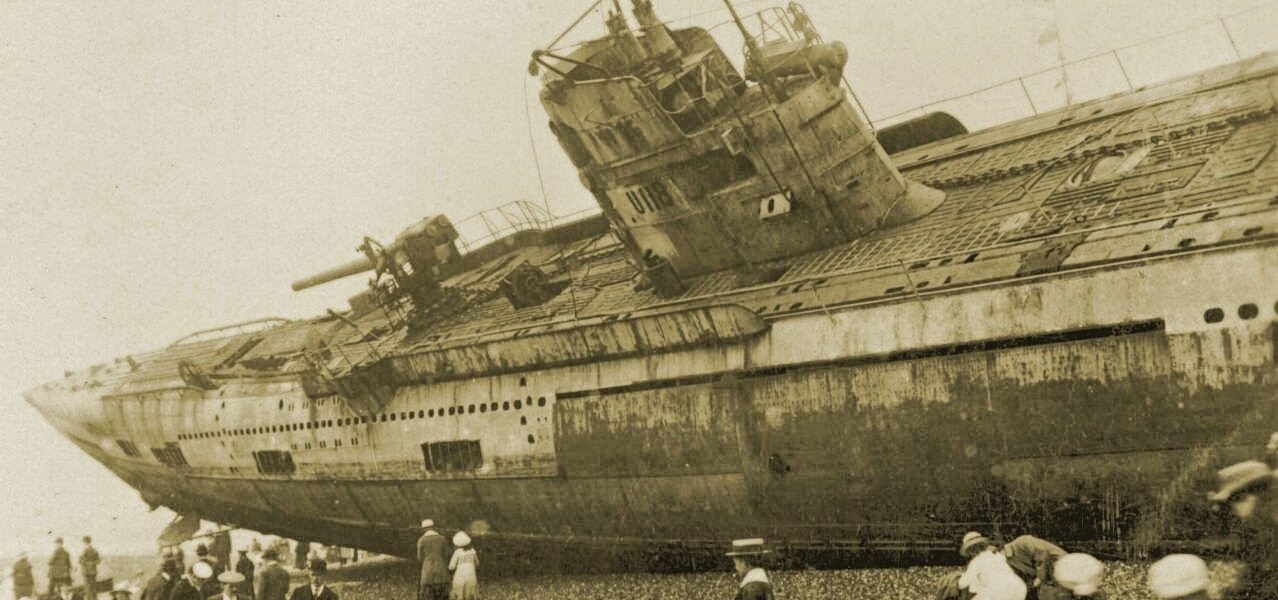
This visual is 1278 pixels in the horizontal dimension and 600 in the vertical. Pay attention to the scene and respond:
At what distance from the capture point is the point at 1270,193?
943cm

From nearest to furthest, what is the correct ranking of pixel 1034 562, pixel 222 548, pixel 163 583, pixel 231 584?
pixel 1034 562, pixel 163 583, pixel 231 584, pixel 222 548

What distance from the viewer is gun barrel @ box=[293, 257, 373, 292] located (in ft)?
82.4

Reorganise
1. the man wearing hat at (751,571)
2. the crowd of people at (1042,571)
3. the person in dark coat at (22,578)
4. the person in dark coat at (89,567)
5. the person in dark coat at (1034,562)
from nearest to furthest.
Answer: the crowd of people at (1042,571) → the man wearing hat at (751,571) → the person in dark coat at (1034,562) → the person in dark coat at (89,567) → the person in dark coat at (22,578)

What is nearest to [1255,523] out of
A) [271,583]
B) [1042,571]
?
[1042,571]

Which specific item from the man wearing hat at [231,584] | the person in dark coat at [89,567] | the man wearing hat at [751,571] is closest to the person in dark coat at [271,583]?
the man wearing hat at [231,584]

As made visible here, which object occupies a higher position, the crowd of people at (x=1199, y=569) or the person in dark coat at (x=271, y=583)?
the crowd of people at (x=1199, y=569)

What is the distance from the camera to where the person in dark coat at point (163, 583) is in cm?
1038

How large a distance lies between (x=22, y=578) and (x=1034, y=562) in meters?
20.8

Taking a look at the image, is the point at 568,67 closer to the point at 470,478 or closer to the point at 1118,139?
the point at 470,478

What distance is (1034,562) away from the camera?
22.2ft

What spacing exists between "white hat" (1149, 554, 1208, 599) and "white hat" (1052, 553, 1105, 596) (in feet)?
1.92

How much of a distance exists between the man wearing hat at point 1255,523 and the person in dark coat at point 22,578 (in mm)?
22052

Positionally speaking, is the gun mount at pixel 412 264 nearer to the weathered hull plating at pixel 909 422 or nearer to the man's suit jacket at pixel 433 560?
the weathered hull plating at pixel 909 422

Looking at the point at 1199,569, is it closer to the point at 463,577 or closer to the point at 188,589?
the point at 463,577
